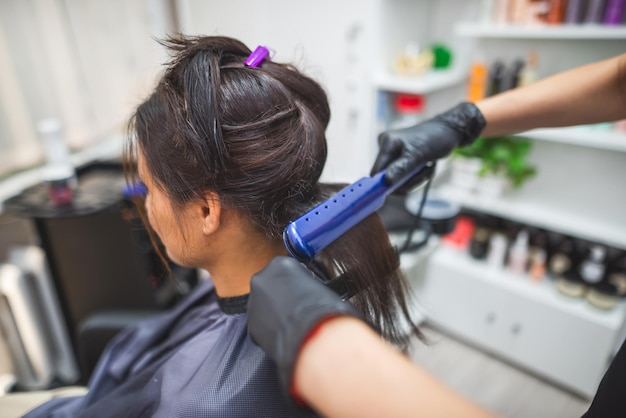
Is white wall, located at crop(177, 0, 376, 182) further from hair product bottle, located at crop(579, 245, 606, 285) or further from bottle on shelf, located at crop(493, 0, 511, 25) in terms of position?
hair product bottle, located at crop(579, 245, 606, 285)

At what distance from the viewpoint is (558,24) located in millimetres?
1573

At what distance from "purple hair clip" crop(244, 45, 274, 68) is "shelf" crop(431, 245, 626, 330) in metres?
1.56

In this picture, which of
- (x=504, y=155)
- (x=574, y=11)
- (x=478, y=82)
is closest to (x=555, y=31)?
(x=574, y=11)

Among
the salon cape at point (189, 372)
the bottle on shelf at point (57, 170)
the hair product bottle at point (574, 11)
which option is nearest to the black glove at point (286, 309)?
the salon cape at point (189, 372)

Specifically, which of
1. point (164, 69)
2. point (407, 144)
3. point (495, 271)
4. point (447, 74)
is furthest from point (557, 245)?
point (164, 69)

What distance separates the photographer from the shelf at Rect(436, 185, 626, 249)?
5.64 ft

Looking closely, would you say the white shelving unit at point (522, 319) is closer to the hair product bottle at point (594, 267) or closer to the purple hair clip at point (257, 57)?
the hair product bottle at point (594, 267)

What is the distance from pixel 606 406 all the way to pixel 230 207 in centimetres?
67

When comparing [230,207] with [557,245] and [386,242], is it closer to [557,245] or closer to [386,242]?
Answer: [386,242]

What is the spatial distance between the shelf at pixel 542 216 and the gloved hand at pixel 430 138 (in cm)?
103

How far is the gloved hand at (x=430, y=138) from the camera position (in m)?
0.93

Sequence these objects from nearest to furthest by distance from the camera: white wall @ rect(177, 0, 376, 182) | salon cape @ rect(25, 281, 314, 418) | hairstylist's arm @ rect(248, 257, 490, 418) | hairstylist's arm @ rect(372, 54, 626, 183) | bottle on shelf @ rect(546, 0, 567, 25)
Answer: hairstylist's arm @ rect(248, 257, 490, 418) → salon cape @ rect(25, 281, 314, 418) → hairstylist's arm @ rect(372, 54, 626, 183) → bottle on shelf @ rect(546, 0, 567, 25) → white wall @ rect(177, 0, 376, 182)

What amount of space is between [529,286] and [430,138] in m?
1.24

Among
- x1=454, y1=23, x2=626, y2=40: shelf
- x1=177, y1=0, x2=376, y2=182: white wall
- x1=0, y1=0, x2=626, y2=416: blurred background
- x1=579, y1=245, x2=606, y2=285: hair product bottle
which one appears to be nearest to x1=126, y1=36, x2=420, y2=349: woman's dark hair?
x1=0, y1=0, x2=626, y2=416: blurred background
